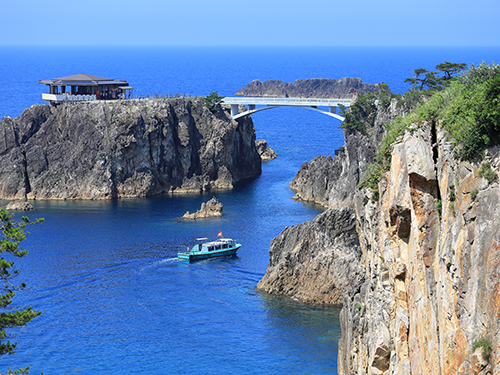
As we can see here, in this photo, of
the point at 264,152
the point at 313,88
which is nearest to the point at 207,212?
the point at 264,152

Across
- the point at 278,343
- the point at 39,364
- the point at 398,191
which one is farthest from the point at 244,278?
the point at 398,191

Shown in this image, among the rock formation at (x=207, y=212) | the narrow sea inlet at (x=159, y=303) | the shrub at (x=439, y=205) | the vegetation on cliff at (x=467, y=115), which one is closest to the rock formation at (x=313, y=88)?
the narrow sea inlet at (x=159, y=303)

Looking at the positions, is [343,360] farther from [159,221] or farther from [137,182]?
[137,182]

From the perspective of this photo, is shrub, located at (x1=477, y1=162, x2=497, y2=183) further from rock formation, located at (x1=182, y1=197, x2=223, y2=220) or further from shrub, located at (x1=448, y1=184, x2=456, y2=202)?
rock formation, located at (x1=182, y1=197, x2=223, y2=220)

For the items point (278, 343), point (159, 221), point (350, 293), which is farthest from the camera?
point (159, 221)

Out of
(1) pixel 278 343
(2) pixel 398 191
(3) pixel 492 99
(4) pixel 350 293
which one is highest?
(3) pixel 492 99

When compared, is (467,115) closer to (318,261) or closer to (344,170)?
(318,261)

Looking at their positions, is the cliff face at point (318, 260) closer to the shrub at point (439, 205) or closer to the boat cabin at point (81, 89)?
the shrub at point (439, 205)

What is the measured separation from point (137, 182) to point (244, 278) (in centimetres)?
4415

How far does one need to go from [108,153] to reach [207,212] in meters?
24.9

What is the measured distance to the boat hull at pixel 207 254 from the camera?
2976 inches

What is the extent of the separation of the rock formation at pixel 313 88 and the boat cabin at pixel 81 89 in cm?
6597

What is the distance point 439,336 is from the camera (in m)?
25.1

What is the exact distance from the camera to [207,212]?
9419 centimetres
